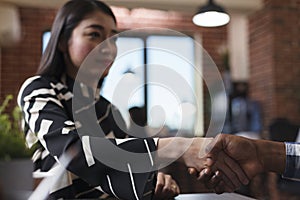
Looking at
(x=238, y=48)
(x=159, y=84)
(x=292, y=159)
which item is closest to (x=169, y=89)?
(x=159, y=84)

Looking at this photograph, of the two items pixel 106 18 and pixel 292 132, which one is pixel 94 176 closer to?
pixel 106 18

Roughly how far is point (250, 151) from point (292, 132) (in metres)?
2.55

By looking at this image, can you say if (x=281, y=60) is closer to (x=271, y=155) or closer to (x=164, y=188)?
(x=271, y=155)

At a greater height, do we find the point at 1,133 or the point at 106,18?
the point at 106,18

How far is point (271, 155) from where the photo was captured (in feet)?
2.44

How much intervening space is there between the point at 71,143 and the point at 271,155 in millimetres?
351

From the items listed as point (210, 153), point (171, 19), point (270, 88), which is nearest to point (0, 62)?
point (171, 19)

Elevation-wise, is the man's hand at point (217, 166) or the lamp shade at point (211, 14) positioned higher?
the lamp shade at point (211, 14)

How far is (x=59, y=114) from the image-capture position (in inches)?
28.5

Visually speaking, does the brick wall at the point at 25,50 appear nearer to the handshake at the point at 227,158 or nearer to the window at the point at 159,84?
the window at the point at 159,84

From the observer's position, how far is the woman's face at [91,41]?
0.85 metres

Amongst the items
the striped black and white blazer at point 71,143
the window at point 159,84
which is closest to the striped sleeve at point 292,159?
the window at point 159,84

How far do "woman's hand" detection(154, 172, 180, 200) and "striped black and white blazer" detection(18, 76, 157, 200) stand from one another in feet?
0.21

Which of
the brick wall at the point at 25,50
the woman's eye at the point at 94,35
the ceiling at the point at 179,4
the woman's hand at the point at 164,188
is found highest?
the ceiling at the point at 179,4
